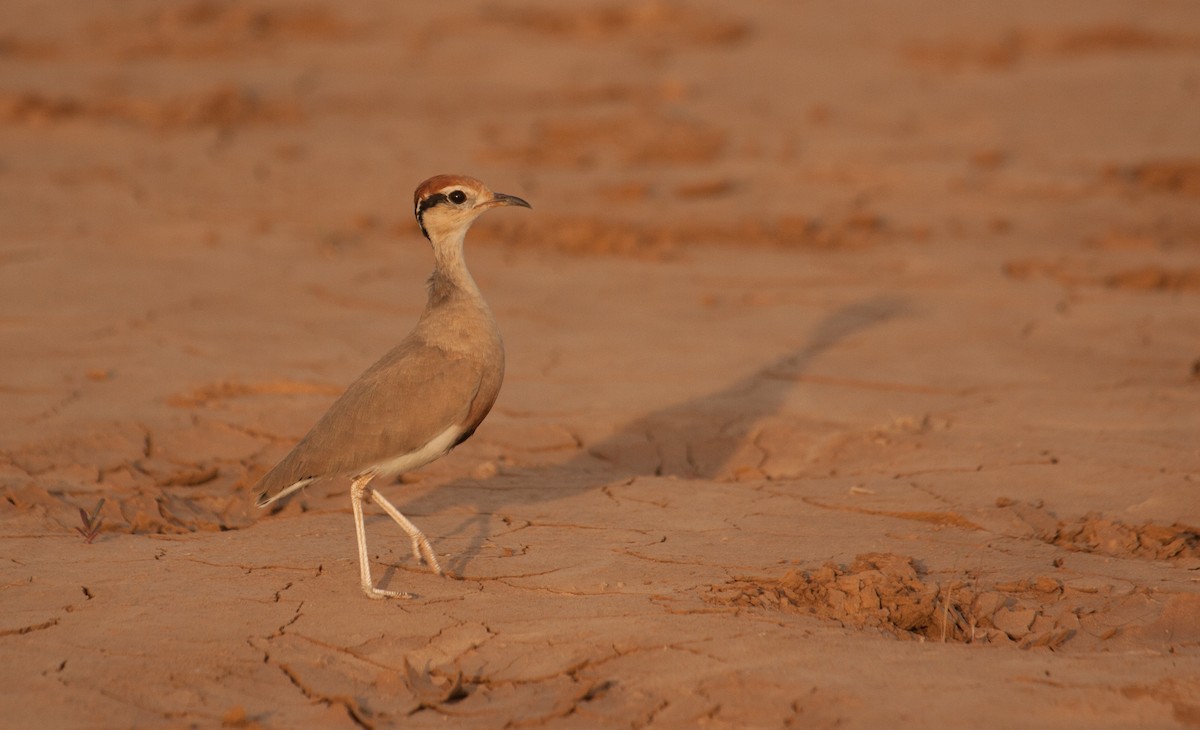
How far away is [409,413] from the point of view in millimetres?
4797

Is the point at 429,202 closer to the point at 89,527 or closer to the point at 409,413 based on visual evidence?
the point at 409,413

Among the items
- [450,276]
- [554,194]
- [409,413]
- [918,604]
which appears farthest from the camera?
[554,194]

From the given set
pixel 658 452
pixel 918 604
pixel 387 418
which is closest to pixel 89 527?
pixel 387 418

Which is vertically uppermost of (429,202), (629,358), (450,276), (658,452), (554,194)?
(554,194)

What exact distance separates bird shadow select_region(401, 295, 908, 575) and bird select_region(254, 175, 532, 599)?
1.57 feet

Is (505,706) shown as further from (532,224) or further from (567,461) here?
(532,224)

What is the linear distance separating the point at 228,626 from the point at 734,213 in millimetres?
6902

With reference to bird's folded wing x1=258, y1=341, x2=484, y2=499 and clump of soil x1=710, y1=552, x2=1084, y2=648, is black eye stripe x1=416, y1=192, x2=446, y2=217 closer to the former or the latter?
bird's folded wing x1=258, y1=341, x2=484, y2=499

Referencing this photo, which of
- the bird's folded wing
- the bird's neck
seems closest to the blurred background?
the bird's folded wing

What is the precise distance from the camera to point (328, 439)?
4797 mm

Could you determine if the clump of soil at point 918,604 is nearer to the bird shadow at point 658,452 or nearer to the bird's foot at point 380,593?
the bird's foot at point 380,593

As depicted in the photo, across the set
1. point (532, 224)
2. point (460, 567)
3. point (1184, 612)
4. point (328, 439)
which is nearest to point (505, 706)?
point (460, 567)

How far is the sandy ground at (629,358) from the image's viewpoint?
4.07 metres

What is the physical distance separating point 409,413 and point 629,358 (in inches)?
A: 114
